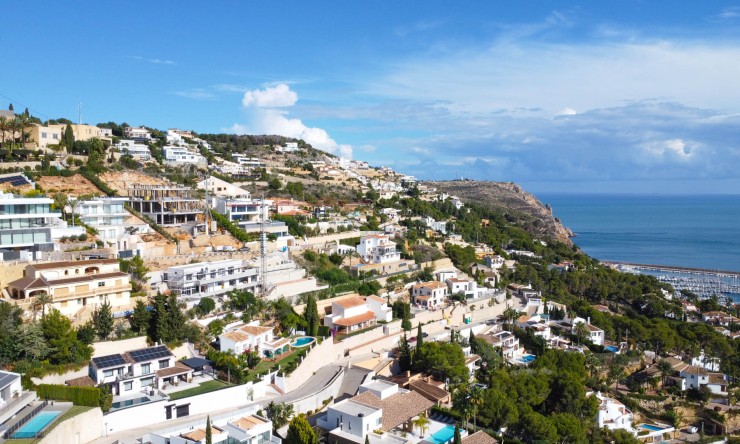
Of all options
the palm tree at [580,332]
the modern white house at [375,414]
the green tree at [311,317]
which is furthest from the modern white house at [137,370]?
the palm tree at [580,332]

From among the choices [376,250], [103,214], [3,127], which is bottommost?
[376,250]

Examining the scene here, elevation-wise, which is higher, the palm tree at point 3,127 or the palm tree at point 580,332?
the palm tree at point 3,127

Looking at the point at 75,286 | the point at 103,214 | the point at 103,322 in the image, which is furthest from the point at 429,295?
the point at 75,286

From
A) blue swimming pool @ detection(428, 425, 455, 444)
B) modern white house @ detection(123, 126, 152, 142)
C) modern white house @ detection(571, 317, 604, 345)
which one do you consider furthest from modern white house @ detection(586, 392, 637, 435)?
modern white house @ detection(123, 126, 152, 142)

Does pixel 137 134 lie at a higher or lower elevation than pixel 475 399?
higher

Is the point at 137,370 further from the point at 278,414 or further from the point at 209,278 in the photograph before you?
the point at 209,278

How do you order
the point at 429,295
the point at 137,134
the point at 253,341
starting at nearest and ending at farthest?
the point at 253,341 → the point at 429,295 → the point at 137,134

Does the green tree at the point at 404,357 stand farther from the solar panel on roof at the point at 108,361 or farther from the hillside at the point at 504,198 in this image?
the hillside at the point at 504,198
